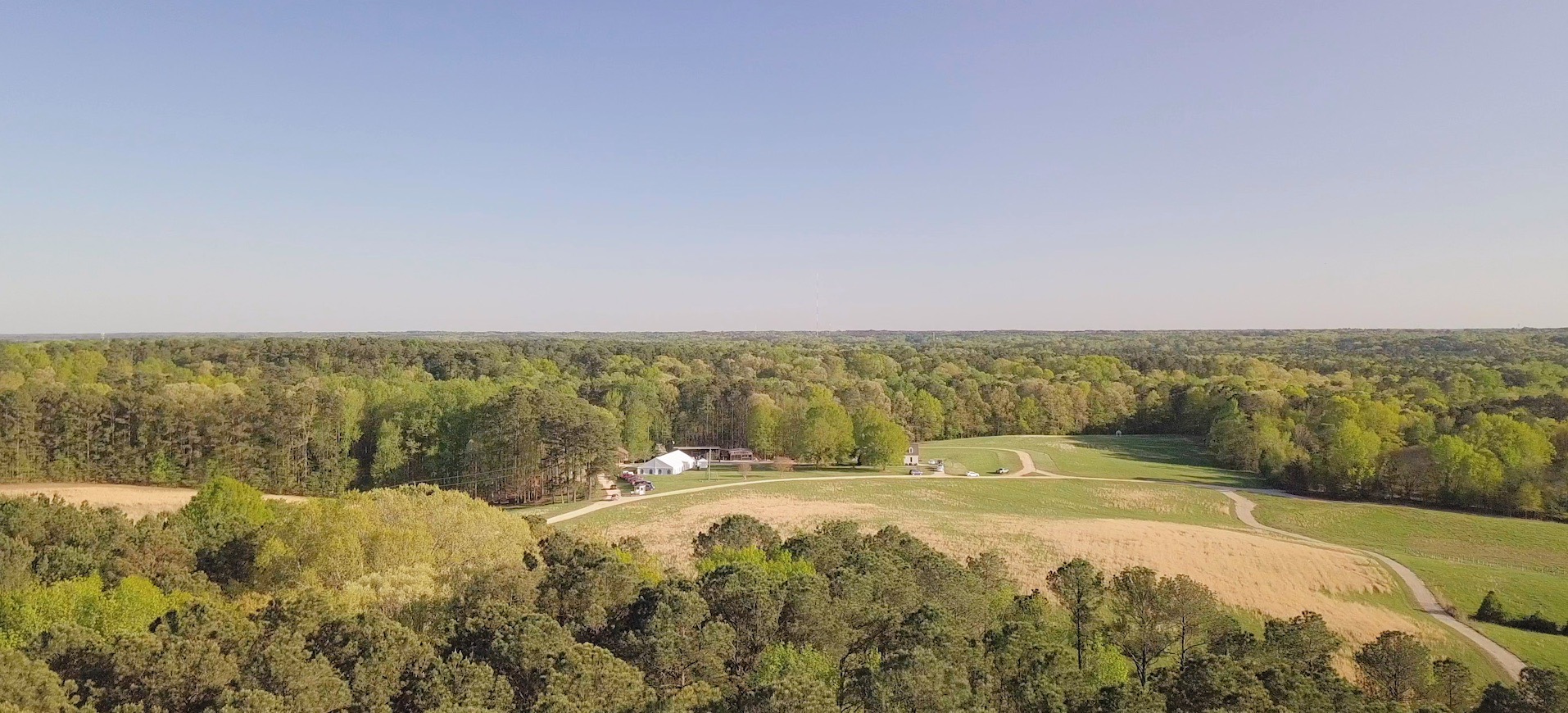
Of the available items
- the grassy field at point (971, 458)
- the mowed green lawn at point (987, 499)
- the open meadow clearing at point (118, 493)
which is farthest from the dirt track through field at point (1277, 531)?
the open meadow clearing at point (118, 493)

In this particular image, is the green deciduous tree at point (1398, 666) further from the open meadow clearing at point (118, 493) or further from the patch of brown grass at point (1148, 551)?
the open meadow clearing at point (118, 493)

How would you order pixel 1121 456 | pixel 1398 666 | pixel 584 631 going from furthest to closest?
pixel 1121 456, pixel 584 631, pixel 1398 666

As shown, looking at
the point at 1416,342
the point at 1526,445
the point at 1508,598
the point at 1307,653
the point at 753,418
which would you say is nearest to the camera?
the point at 1307,653

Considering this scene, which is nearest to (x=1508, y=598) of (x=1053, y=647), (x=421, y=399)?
(x=1053, y=647)

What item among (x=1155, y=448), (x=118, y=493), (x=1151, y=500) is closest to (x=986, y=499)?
(x=1151, y=500)

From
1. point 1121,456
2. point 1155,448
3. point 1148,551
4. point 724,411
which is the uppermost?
point 724,411

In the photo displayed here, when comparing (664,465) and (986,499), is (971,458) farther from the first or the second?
(664,465)

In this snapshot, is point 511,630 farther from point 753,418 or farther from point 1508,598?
point 753,418
